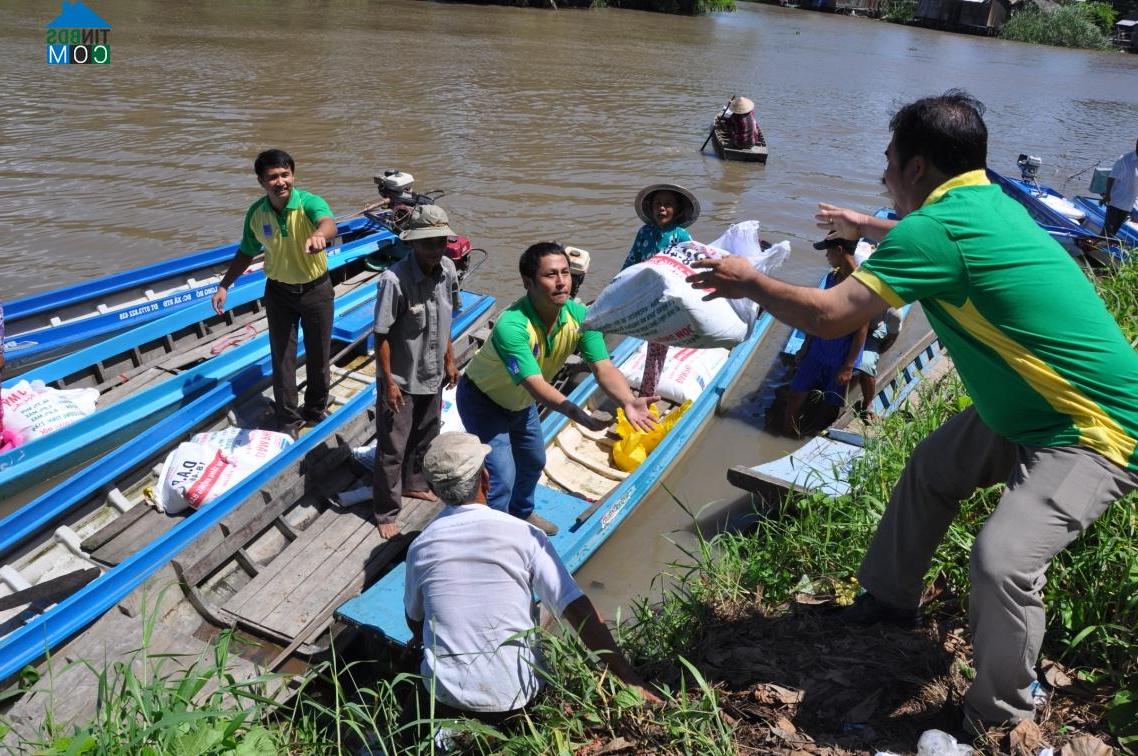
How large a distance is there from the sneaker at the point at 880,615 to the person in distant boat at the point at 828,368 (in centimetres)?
345

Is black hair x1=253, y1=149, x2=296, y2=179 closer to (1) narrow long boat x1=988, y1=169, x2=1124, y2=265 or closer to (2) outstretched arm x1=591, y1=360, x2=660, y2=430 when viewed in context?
(2) outstretched arm x1=591, y1=360, x2=660, y2=430

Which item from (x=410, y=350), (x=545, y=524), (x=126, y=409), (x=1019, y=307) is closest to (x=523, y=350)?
(x=410, y=350)

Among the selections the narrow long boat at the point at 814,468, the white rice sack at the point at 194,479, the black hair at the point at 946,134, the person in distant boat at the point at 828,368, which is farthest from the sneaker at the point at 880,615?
the white rice sack at the point at 194,479

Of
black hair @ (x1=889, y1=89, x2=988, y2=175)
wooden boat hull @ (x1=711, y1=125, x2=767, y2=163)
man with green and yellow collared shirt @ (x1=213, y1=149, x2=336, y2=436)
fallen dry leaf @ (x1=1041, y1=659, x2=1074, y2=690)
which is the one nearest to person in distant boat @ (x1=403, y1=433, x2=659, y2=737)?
fallen dry leaf @ (x1=1041, y1=659, x2=1074, y2=690)

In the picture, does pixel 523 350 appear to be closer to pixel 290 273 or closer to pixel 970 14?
pixel 290 273

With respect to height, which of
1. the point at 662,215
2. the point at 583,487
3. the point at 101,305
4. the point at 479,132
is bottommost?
the point at 583,487

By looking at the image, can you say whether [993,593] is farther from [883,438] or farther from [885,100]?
[885,100]

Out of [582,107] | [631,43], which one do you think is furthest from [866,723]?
[631,43]

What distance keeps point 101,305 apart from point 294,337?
9.19 ft

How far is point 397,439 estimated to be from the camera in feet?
16.6

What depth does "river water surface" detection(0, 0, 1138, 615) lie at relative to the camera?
11094 millimetres

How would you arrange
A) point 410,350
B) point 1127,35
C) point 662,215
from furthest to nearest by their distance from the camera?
point 1127,35, point 662,215, point 410,350

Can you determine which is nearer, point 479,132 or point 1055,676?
point 1055,676

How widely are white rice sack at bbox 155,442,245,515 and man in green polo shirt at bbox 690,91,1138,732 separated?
12.6ft
